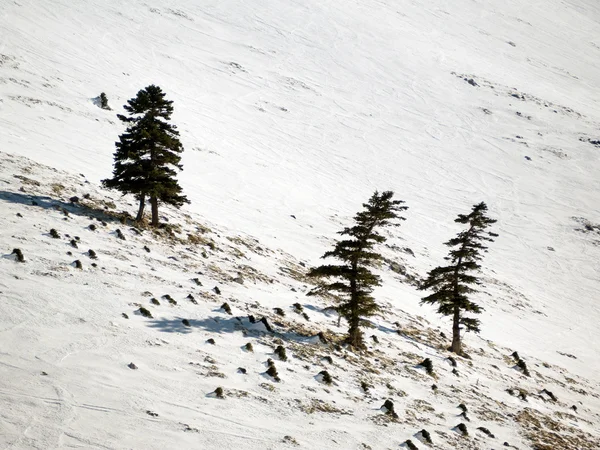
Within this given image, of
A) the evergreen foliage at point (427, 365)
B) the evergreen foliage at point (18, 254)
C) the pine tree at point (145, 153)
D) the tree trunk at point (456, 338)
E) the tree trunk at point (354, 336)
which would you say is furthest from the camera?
the tree trunk at point (456, 338)

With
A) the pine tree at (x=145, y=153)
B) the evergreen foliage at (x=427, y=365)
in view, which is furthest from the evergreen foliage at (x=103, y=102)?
the evergreen foliage at (x=427, y=365)

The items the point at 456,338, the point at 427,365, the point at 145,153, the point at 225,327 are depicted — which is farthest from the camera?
the point at 456,338

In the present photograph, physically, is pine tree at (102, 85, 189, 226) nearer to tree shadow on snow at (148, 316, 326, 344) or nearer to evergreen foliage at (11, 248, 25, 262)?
evergreen foliage at (11, 248, 25, 262)

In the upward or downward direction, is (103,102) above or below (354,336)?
above

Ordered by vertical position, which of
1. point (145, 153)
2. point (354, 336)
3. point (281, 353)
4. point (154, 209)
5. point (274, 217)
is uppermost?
point (145, 153)

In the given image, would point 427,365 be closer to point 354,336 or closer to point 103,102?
point 354,336

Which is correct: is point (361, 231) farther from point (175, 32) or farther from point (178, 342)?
point (175, 32)

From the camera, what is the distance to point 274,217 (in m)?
45.5

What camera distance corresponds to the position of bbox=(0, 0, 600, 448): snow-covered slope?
1181cm

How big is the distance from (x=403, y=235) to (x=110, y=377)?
4685 centimetres

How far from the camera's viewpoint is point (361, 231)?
19.2m

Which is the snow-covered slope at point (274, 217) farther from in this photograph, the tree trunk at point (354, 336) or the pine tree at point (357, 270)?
the pine tree at point (357, 270)

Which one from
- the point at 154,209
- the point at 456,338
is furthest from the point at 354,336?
the point at 154,209

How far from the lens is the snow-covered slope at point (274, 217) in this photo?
11.8 m
